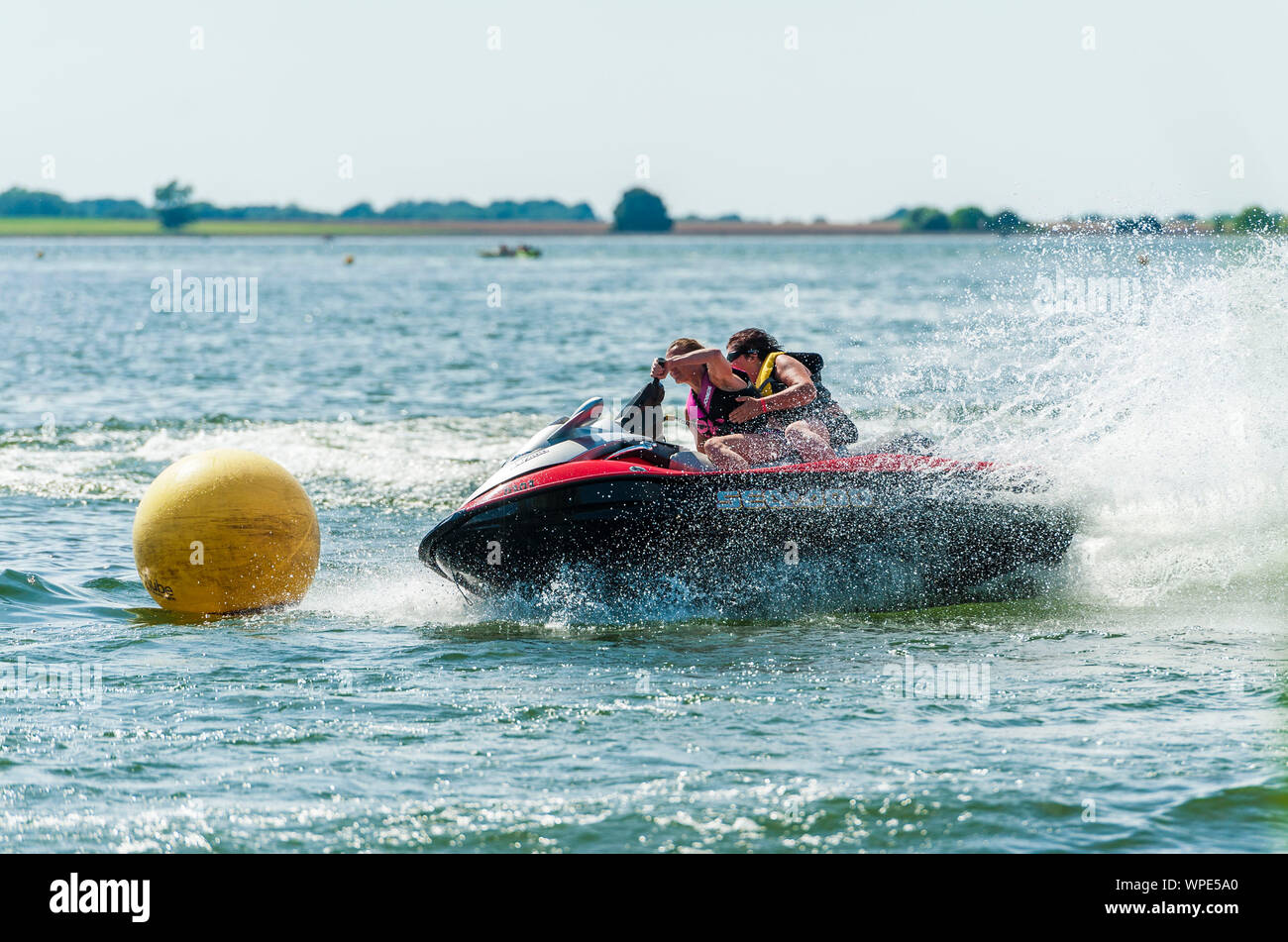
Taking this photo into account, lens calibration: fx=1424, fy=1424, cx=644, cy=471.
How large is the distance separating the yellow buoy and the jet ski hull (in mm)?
1023

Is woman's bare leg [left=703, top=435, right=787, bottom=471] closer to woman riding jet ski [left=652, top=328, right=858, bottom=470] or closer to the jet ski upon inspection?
woman riding jet ski [left=652, top=328, right=858, bottom=470]

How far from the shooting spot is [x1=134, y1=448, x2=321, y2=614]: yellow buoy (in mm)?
7512

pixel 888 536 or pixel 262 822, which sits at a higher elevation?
pixel 888 536

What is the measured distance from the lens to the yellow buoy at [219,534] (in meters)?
7.51

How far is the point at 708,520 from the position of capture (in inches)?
291

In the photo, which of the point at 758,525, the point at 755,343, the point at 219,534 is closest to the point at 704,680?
the point at 758,525

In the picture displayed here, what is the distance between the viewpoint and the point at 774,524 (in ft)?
24.2

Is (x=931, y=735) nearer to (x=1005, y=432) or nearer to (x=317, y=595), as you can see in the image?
(x=1005, y=432)

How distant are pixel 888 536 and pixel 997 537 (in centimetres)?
57

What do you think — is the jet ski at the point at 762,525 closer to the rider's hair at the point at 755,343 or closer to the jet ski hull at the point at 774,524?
the jet ski hull at the point at 774,524

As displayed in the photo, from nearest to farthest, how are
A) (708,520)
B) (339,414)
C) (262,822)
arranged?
1. (262,822)
2. (708,520)
3. (339,414)

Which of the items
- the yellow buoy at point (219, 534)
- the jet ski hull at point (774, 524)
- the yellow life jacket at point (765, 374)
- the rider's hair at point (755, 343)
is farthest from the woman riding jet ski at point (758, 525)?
the yellow buoy at point (219, 534)
